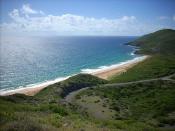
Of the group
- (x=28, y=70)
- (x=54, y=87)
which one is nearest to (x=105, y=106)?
(x=54, y=87)

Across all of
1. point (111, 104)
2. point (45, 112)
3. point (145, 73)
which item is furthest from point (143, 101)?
point (145, 73)

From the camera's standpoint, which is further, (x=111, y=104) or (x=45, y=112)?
(x=111, y=104)

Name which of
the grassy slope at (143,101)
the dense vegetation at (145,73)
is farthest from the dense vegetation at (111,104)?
the dense vegetation at (145,73)

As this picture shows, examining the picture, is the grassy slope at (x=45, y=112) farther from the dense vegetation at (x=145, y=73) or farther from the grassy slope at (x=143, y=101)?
the dense vegetation at (x=145, y=73)

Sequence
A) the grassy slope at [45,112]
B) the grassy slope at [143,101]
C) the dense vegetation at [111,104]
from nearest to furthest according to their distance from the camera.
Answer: the grassy slope at [45,112] < the dense vegetation at [111,104] < the grassy slope at [143,101]

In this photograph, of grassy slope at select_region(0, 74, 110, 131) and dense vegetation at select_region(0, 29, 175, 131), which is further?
dense vegetation at select_region(0, 29, 175, 131)

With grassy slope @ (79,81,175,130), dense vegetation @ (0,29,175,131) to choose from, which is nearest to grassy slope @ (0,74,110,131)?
dense vegetation @ (0,29,175,131)

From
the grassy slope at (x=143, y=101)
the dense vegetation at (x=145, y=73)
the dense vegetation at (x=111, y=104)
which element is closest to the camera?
the dense vegetation at (x=111, y=104)

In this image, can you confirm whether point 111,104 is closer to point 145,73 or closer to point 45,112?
point 45,112

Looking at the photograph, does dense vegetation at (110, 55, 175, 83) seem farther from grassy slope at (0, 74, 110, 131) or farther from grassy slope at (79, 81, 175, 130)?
grassy slope at (79, 81, 175, 130)

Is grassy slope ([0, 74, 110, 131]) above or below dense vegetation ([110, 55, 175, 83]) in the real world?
above

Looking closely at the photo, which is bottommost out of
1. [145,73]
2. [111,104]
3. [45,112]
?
[111,104]

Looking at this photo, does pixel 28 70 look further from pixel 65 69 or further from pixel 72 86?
pixel 72 86
